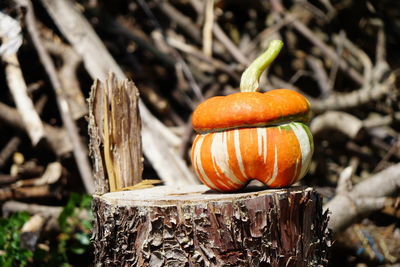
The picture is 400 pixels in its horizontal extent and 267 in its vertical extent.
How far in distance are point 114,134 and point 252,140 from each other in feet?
2.64

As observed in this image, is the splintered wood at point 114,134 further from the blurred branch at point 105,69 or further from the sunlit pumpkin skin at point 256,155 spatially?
the blurred branch at point 105,69

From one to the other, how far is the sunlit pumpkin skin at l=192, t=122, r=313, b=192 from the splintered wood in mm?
563

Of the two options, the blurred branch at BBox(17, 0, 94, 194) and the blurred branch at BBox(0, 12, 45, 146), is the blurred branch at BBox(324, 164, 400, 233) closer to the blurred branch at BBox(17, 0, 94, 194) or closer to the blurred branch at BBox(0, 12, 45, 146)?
the blurred branch at BBox(17, 0, 94, 194)

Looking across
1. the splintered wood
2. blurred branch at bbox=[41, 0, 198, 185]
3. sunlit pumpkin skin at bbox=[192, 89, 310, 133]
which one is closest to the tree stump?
sunlit pumpkin skin at bbox=[192, 89, 310, 133]

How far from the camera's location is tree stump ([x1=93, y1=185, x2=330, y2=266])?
1.69m

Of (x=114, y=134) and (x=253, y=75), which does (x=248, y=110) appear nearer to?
(x=253, y=75)

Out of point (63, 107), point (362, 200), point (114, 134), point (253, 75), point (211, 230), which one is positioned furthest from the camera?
point (63, 107)

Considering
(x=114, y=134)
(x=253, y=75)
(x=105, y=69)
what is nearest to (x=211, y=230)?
(x=253, y=75)

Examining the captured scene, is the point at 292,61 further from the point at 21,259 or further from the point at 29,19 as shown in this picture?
the point at 21,259

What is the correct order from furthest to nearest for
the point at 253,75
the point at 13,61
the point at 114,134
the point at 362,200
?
the point at 13,61 < the point at 362,200 < the point at 114,134 < the point at 253,75

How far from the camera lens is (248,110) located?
1759 mm

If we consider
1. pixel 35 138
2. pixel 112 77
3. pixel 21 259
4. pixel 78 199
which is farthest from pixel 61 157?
pixel 112 77

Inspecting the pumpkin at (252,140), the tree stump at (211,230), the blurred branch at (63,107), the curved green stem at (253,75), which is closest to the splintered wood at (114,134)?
the tree stump at (211,230)

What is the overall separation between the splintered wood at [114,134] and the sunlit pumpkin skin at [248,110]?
0.57m
